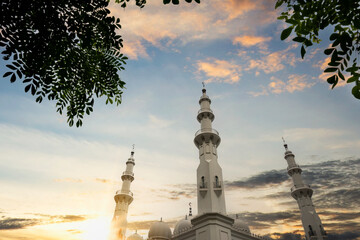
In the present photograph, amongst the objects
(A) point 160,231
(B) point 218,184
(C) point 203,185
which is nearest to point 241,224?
(A) point 160,231

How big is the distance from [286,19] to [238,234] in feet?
93.9

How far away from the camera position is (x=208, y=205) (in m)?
24.7

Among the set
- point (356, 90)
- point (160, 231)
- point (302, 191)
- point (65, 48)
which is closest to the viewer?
point (356, 90)

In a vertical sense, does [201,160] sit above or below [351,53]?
above

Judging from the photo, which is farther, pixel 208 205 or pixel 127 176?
pixel 127 176

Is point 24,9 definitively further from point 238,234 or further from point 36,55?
point 238,234

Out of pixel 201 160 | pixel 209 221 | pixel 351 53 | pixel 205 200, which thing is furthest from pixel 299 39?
pixel 201 160

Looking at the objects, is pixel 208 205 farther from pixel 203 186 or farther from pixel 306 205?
pixel 306 205

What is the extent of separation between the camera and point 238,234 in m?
27.0

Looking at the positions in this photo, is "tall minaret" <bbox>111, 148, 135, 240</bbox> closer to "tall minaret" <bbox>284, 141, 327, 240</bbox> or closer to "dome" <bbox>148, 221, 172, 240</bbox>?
"dome" <bbox>148, 221, 172, 240</bbox>

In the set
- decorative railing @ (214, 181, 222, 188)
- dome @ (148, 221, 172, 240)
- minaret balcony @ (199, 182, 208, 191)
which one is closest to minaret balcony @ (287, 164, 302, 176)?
decorative railing @ (214, 181, 222, 188)

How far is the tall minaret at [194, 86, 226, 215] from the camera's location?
2509 centimetres

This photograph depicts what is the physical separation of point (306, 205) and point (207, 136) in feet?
76.2

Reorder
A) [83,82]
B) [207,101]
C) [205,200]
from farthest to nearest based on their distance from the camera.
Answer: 1. [207,101]
2. [205,200]
3. [83,82]
